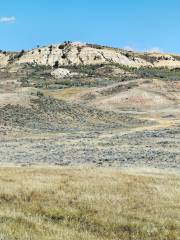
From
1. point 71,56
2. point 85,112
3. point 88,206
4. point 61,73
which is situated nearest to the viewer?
point 88,206

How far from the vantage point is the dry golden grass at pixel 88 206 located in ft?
51.8

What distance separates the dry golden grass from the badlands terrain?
1222 cm

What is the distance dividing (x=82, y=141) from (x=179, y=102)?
62.1m

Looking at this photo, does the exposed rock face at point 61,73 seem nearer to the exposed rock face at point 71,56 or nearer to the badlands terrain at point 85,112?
the badlands terrain at point 85,112

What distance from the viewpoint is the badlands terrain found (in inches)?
1785

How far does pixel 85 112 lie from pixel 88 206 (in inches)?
2621

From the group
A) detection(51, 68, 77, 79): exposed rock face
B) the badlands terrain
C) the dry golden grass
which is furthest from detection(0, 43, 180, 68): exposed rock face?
the dry golden grass

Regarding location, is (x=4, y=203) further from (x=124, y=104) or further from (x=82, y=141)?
(x=124, y=104)

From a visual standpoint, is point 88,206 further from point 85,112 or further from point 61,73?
point 61,73

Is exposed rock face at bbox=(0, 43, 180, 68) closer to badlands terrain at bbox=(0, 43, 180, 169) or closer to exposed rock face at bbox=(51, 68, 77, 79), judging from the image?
badlands terrain at bbox=(0, 43, 180, 169)

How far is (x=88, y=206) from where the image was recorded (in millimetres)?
19703

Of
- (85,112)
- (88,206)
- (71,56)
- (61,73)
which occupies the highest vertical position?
(71,56)

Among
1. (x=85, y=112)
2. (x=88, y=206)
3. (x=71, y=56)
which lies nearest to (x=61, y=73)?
(x=71, y=56)

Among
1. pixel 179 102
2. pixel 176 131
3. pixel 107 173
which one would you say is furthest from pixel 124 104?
pixel 107 173
